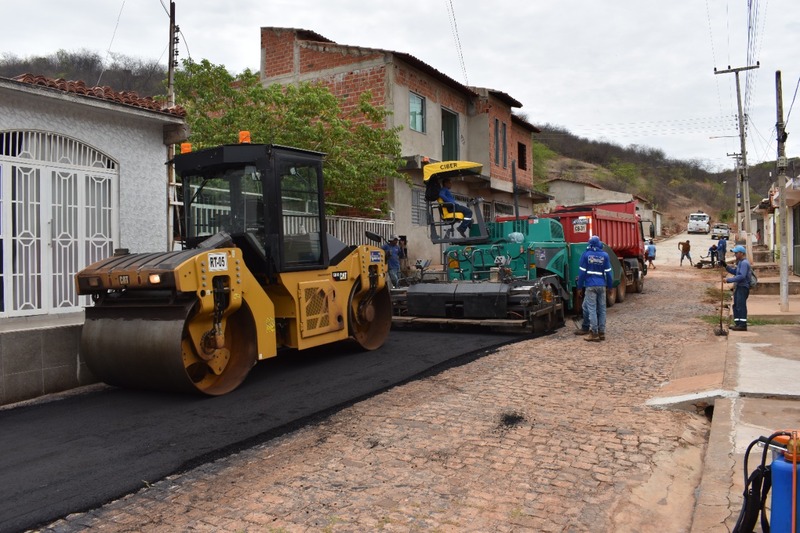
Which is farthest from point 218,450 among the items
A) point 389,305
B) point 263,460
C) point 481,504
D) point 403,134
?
point 403,134

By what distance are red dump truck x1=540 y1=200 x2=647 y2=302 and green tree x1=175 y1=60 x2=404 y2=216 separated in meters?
4.38

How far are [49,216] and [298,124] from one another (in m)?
7.05

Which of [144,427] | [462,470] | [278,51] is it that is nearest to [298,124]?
[278,51]

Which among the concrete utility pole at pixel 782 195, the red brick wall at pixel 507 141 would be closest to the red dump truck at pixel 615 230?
the concrete utility pole at pixel 782 195

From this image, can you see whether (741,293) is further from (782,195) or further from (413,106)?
(413,106)

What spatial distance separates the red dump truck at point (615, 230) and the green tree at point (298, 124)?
4.38 meters

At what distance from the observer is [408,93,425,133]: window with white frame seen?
17969mm

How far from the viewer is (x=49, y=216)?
24.6 ft

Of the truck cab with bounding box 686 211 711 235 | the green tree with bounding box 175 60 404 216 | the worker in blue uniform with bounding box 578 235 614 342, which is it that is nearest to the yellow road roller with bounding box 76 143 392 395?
the worker in blue uniform with bounding box 578 235 614 342

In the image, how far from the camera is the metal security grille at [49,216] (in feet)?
23.5

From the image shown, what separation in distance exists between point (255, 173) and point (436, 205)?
504 centimetres

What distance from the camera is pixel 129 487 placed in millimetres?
4156

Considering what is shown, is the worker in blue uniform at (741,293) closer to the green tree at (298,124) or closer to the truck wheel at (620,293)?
the truck wheel at (620,293)

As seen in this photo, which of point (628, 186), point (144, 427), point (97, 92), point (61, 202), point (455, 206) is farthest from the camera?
point (628, 186)
